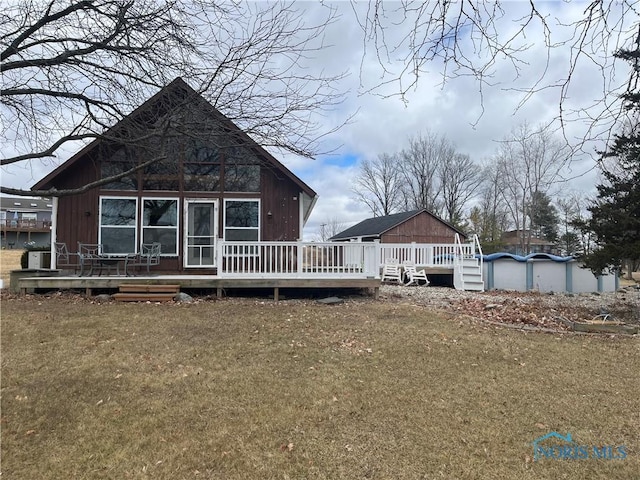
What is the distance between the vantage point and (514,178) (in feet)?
115

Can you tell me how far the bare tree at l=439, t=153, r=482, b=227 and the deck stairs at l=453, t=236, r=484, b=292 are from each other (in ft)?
99.5

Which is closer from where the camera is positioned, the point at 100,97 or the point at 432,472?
the point at 432,472

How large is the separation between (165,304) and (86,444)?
18.5 ft

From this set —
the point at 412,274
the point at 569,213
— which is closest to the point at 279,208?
the point at 412,274

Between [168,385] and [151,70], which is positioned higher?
[151,70]

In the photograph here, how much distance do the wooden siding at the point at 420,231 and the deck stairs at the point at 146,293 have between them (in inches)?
866

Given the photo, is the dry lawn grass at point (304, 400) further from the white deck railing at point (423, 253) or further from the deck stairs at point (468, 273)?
the white deck railing at point (423, 253)

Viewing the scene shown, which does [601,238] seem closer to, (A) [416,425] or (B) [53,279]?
(A) [416,425]

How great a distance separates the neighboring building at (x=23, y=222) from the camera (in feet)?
135

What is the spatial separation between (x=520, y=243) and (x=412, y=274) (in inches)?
1116

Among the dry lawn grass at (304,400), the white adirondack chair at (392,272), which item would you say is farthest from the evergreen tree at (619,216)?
the white adirondack chair at (392,272)

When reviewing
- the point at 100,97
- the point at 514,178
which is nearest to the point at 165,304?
the point at 100,97

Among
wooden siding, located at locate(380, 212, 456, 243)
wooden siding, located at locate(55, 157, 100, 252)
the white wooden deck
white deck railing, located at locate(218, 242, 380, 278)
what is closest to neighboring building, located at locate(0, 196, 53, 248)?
wooden siding, located at locate(380, 212, 456, 243)

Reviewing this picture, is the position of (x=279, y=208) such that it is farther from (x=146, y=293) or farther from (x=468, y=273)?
(x=468, y=273)
